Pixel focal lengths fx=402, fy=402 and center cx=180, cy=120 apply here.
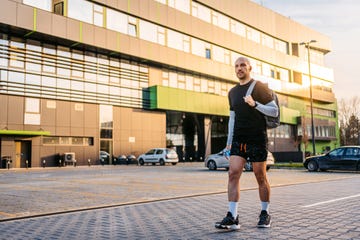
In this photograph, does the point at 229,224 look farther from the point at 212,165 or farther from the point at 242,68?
the point at 212,165

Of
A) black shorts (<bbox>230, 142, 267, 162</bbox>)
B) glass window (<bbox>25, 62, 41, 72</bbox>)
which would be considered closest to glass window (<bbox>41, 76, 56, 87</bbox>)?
glass window (<bbox>25, 62, 41, 72</bbox>)

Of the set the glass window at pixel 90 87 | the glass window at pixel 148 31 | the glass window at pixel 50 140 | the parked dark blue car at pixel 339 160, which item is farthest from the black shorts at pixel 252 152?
the glass window at pixel 148 31

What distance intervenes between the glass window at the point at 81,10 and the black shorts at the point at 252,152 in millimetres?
28255

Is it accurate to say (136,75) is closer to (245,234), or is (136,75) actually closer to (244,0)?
A: (244,0)

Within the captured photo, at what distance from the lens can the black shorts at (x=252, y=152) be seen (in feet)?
16.3

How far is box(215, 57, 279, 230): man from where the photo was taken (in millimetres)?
4965

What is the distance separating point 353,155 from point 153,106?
68.1ft

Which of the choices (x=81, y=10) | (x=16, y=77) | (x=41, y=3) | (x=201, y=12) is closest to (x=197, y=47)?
(x=201, y=12)

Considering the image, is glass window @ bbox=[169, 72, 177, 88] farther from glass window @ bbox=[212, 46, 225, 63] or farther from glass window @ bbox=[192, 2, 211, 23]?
glass window @ bbox=[192, 2, 211, 23]

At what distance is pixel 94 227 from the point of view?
17.4 ft

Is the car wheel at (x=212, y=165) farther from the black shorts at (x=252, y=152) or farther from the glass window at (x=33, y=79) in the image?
the black shorts at (x=252, y=152)

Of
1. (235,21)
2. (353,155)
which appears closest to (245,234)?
(353,155)

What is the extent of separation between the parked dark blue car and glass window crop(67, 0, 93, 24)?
20.4 m

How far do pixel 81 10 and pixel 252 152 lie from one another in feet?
95.7
